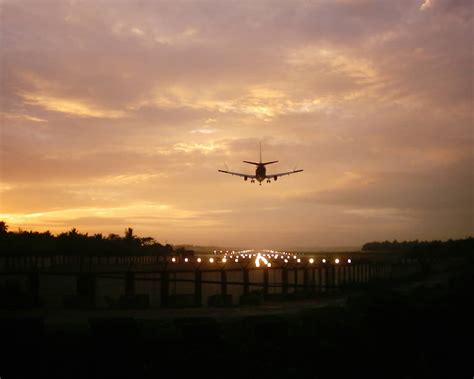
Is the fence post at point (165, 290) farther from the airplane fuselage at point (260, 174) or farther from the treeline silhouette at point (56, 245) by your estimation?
the treeline silhouette at point (56, 245)

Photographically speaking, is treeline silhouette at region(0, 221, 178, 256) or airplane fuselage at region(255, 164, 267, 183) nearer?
airplane fuselage at region(255, 164, 267, 183)

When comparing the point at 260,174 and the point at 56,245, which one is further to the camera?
the point at 56,245

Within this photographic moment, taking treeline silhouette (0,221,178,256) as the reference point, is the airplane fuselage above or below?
above

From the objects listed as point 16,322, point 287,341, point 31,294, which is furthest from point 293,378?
point 31,294

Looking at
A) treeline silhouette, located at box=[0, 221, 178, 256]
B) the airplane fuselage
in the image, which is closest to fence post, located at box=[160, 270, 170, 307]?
the airplane fuselage

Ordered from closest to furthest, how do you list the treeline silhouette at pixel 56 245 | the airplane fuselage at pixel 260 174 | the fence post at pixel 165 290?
the fence post at pixel 165 290
the airplane fuselage at pixel 260 174
the treeline silhouette at pixel 56 245

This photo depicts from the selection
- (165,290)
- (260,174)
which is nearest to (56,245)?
(260,174)

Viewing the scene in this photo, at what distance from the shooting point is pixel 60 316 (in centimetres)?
2622

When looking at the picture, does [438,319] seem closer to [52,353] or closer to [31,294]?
[52,353]

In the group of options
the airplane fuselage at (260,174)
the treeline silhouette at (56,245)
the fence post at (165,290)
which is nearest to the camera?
the fence post at (165,290)

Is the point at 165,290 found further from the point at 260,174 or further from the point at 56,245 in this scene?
the point at 56,245

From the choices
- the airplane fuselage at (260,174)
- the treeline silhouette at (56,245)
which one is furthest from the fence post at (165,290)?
the treeline silhouette at (56,245)

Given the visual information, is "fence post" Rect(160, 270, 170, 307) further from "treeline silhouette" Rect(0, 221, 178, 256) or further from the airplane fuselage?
"treeline silhouette" Rect(0, 221, 178, 256)

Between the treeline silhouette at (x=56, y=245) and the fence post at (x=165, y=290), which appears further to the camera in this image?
the treeline silhouette at (x=56, y=245)
